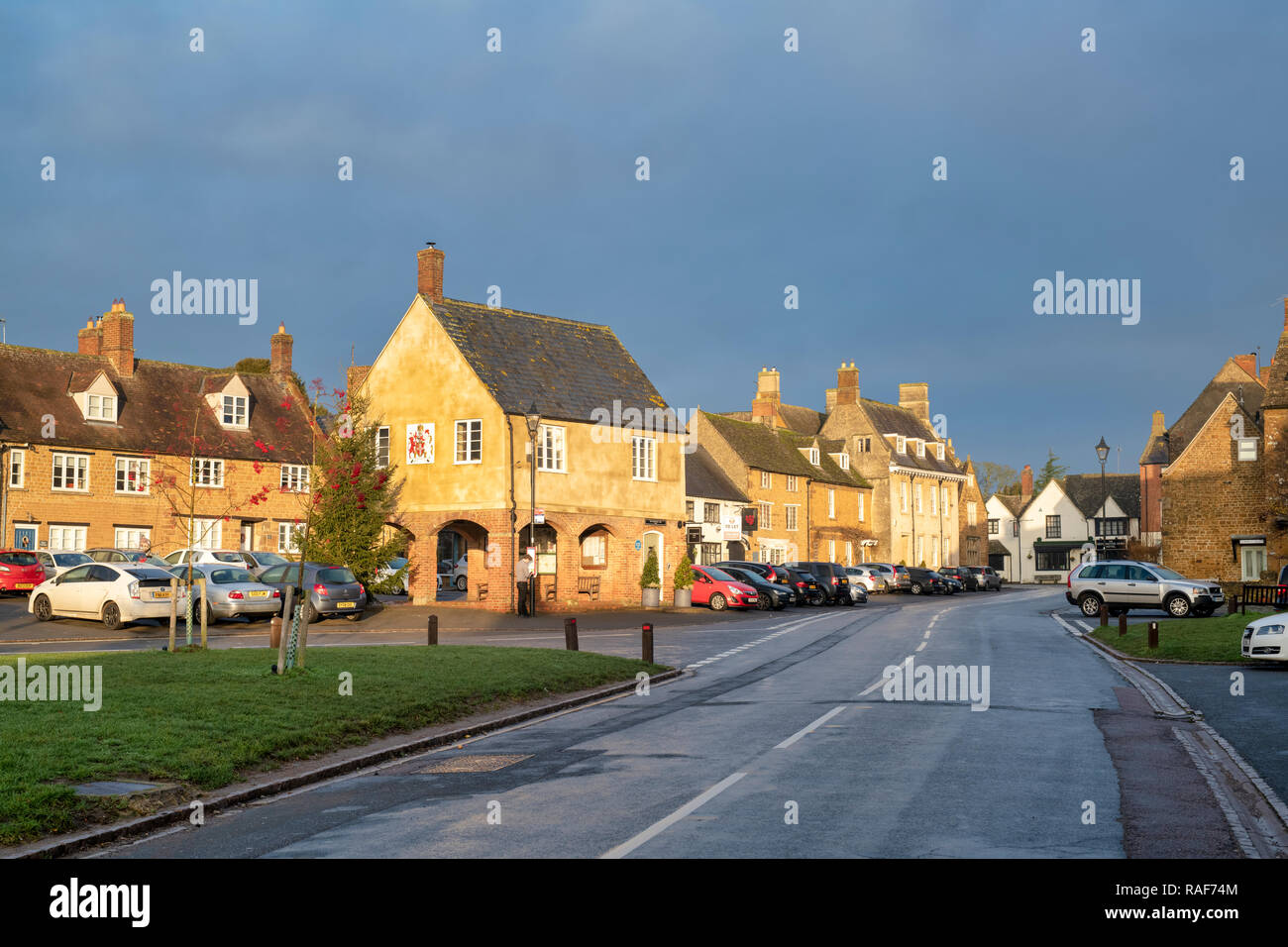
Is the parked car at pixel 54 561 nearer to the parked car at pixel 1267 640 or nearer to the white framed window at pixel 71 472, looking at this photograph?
the white framed window at pixel 71 472

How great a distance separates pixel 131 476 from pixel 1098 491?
78931 millimetres

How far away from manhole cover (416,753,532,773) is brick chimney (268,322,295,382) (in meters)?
53.8

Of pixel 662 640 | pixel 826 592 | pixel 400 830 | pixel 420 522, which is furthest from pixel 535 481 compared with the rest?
pixel 400 830

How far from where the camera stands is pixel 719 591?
47125 millimetres

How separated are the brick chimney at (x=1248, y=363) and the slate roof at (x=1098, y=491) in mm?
31066

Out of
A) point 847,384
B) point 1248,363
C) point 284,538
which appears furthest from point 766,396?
point 284,538

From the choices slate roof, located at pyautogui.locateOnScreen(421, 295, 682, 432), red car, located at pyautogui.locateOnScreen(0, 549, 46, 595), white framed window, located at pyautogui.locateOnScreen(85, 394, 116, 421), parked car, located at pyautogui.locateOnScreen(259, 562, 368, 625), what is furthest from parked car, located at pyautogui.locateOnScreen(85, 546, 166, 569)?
slate roof, located at pyautogui.locateOnScreen(421, 295, 682, 432)

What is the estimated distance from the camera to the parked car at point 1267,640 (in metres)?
22.4

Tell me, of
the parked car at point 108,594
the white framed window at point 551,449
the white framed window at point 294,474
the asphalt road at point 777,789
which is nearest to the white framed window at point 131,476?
the white framed window at point 294,474

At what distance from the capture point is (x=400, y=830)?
9.14m

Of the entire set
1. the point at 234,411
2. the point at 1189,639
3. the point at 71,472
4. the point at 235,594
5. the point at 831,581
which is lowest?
the point at 1189,639

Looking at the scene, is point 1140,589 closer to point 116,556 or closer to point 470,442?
point 470,442

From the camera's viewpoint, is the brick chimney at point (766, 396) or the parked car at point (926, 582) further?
the brick chimney at point (766, 396)
